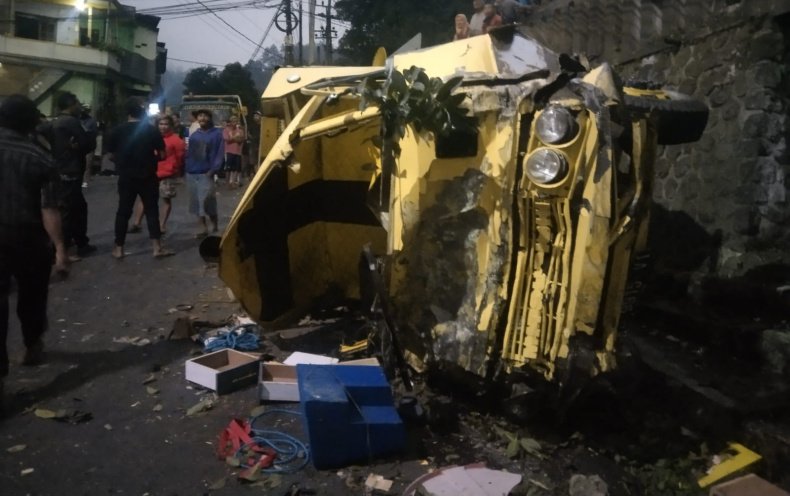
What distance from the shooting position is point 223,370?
3852mm

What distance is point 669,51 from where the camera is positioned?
5.96m

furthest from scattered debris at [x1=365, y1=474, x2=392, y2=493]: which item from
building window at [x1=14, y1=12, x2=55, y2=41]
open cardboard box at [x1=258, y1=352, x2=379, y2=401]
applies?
building window at [x1=14, y1=12, x2=55, y2=41]

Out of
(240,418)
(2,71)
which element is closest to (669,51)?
(240,418)

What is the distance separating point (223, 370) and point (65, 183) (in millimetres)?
4104

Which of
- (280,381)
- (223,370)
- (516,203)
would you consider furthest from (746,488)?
(223,370)

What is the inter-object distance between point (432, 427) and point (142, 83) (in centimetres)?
3602

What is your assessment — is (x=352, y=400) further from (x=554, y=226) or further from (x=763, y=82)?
(x=763, y=82)

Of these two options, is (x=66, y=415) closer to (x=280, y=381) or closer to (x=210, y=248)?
(x=280, y=381)

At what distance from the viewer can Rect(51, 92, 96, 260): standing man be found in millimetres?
6633

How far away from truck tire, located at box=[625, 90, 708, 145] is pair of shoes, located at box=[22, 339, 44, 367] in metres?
4.03

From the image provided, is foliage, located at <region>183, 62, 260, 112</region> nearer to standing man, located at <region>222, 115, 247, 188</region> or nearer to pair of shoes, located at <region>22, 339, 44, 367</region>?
standing man, located at <region>222, 115, 247, 188</region>

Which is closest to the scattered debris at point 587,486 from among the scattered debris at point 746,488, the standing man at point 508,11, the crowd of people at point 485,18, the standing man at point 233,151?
the scattered debris at point 746,488

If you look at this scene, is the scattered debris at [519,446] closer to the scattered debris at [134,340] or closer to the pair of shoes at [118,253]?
the scattered debris at [134,340]

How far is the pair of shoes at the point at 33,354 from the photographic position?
162 inches
